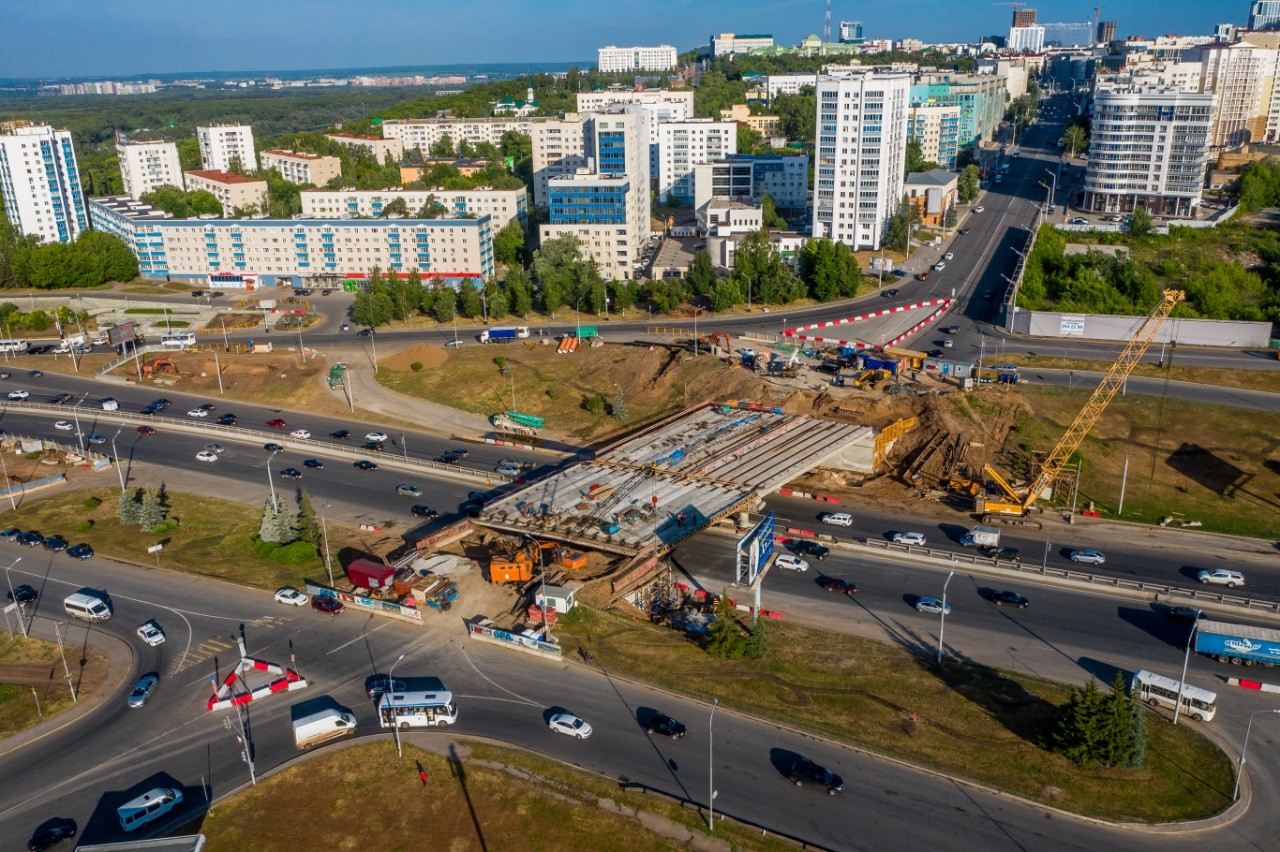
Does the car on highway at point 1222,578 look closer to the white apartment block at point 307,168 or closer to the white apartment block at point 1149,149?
the white apartment block at point 1149,149

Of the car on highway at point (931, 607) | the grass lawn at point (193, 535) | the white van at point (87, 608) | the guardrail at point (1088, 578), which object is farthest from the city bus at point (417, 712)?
the guardrail at point (1088, 578)

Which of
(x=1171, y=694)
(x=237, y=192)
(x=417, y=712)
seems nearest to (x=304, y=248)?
(x=237, y=192)

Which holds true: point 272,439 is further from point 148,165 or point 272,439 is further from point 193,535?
point 148,165

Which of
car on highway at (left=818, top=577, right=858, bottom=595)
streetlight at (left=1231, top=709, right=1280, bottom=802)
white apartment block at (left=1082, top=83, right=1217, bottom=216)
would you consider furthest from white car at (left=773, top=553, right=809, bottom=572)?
white apartment block at (left=1082, top=83, right=1217, bottom=216)

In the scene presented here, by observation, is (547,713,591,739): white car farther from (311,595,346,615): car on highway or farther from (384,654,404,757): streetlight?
(311,595,346,615): car on highway

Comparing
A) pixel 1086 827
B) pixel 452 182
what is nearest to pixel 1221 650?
pixel 1086 827

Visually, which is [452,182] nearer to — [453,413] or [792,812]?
[453,413]
